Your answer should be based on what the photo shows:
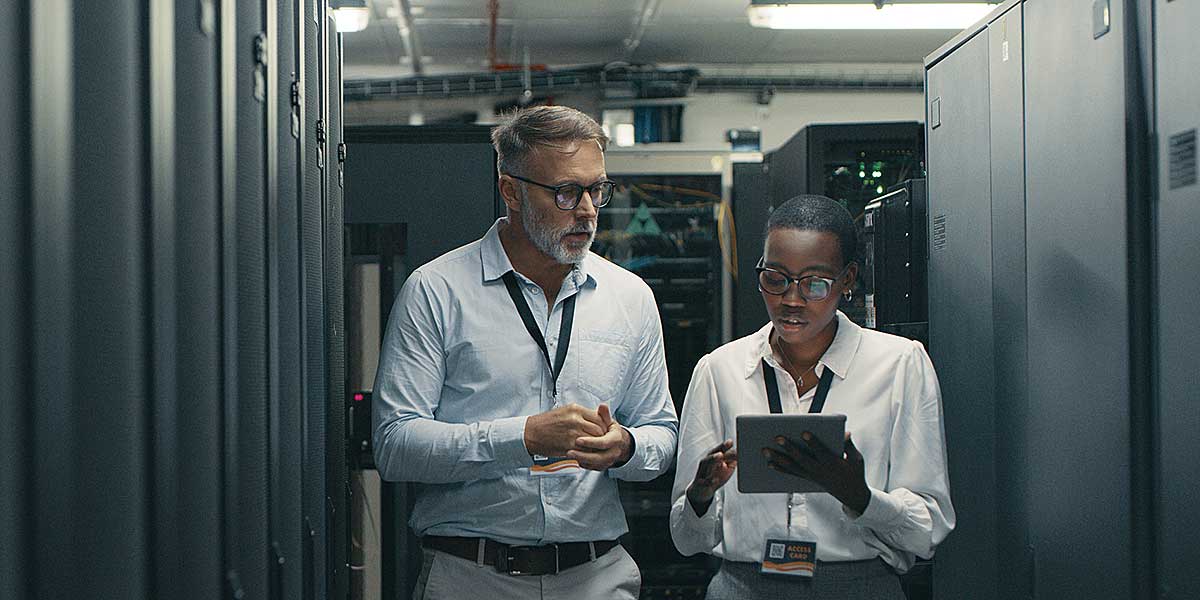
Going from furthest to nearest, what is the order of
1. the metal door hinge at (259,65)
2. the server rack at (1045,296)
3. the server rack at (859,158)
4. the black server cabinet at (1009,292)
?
the server rack at (859,158) < the black server cabinet at (1009,292) < the server rack at (1045,296) < the metal door hinge at (259,65)

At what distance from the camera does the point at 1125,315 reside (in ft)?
5.94

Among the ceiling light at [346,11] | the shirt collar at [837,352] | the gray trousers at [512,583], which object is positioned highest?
the ceiling light at [346,11]

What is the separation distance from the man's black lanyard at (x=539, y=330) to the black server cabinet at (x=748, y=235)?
8.65 ft

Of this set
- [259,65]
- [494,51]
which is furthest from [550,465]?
[494,51]

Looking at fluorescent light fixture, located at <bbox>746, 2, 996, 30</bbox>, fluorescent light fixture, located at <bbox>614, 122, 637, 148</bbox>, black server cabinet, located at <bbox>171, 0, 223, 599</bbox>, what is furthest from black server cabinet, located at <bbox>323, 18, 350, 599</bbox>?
fluorescent light fixture, located at <bbox>614, 122, 637, 148</bbox>

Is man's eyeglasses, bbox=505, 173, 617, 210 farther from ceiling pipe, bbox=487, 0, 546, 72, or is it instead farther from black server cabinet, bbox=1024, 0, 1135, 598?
ceiling pipe, bbox=487, 0, 546, 72

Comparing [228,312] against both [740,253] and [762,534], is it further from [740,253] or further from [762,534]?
[740,253]

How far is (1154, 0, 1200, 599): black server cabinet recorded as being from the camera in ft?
5.40

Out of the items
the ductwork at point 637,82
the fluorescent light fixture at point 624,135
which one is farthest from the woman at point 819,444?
the ductwork at point 637,82

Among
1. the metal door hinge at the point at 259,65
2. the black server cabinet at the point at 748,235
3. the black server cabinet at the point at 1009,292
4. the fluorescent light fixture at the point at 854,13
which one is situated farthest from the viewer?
the fluorescent light fixture at the point at 854,13

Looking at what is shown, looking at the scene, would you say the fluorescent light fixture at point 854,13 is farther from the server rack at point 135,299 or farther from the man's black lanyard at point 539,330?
the server rack at point 135,299

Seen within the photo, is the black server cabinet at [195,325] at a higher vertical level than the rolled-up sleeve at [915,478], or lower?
higher

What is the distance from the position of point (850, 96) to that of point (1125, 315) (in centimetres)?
695

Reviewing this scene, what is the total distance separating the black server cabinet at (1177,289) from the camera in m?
1.65
